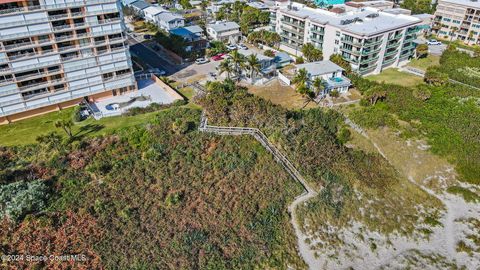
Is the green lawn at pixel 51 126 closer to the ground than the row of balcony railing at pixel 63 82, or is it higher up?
closer to the ground

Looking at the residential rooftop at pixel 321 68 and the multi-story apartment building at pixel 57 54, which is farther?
the residential rooftop at pixel 321 68

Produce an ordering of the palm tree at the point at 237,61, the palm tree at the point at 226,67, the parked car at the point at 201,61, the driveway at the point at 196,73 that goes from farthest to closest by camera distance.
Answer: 1. the parked car at the point at 201,61
2. the driveway at the point at 196,73
3. the palm tree at the point at 237,61
4. the palm tree at the point at 226,67

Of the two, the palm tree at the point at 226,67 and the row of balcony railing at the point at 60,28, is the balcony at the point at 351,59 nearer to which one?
the palm tree at the point at 226,67

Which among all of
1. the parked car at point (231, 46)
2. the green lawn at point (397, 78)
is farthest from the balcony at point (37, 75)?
the green lawn at point (397, 78)

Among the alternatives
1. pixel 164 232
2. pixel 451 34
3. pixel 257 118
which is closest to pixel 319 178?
pixel 257 118

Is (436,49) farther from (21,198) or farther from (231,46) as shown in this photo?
(21,198)

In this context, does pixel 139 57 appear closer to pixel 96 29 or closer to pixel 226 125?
pixel 96 29
